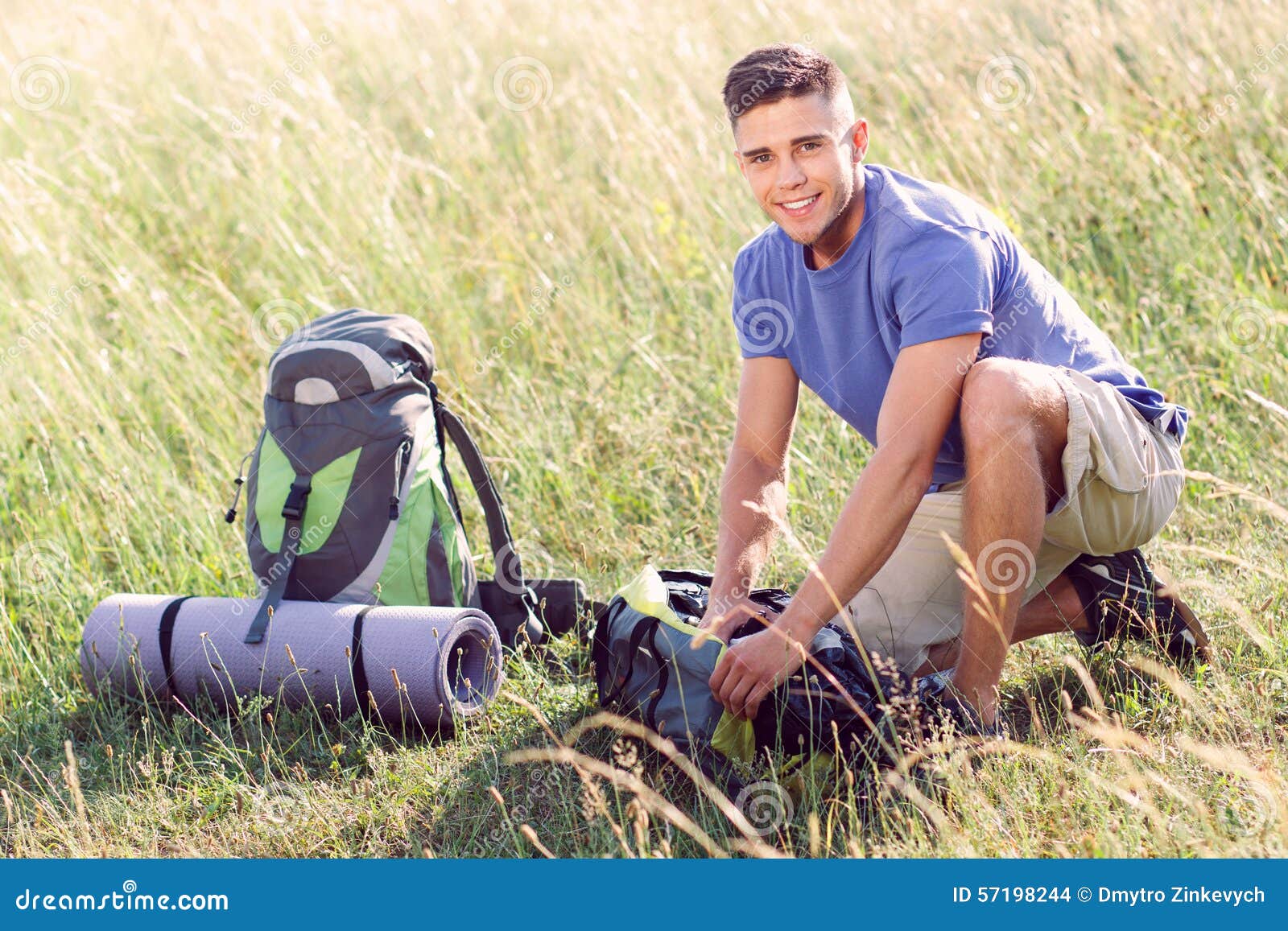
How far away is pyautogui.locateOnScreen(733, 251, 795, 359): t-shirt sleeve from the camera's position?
2.87 meters

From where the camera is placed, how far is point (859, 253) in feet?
8.70

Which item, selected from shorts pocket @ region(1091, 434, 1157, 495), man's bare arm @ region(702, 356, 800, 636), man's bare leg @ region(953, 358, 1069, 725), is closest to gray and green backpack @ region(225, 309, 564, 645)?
man's bare arm @ region(702, 356, 800, 636)

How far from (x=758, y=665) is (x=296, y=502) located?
1.35 metres

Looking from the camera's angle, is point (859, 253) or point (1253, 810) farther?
point (859, 253)

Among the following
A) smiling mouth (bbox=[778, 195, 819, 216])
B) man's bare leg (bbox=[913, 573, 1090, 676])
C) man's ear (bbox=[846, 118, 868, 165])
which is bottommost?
man's bare leg (bbox=[913, 573, 1090, 676])

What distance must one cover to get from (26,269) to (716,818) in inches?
158

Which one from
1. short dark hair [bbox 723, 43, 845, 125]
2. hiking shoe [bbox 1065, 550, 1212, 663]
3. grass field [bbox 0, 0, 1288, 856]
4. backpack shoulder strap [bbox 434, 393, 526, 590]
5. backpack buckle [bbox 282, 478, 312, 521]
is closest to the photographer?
grass field [bbox 0, 0, 1288, 856]

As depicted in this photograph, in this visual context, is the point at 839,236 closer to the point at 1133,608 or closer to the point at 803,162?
the point at 803,162

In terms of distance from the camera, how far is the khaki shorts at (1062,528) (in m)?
2.48

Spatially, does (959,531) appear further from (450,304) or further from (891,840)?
(450,304)

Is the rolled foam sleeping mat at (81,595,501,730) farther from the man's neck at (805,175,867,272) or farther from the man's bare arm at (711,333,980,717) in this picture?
the man's neck at (805,175,867,272)

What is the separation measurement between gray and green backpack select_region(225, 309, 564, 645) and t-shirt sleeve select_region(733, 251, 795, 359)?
896 mm

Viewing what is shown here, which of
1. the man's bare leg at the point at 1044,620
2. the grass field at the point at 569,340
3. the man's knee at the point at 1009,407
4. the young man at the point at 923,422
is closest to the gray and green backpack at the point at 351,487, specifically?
the grass field at the point at 569,340

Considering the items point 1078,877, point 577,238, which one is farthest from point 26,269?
point 1078,877
